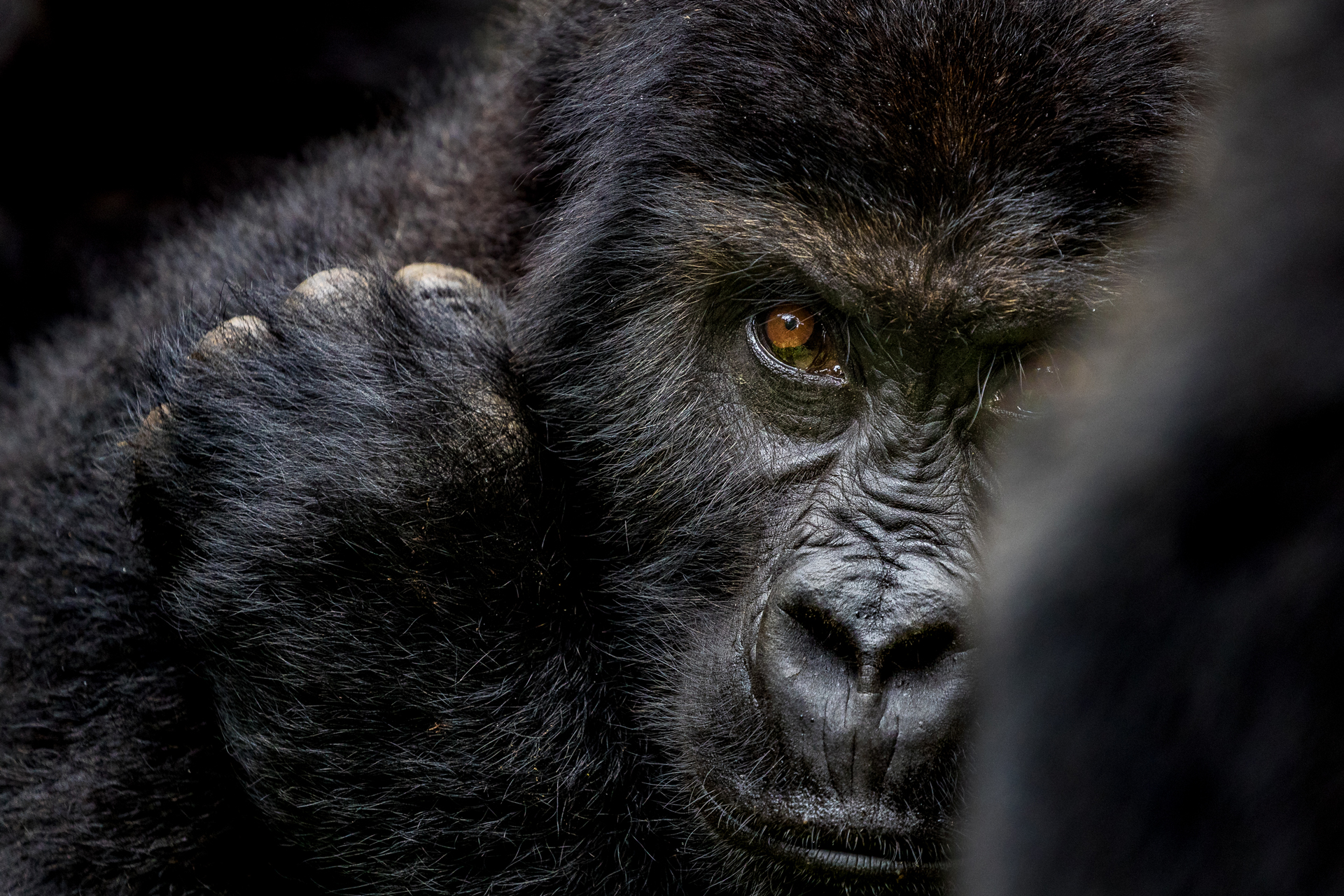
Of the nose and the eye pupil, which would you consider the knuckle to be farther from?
the nose

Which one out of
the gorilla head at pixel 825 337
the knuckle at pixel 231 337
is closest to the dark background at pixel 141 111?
the knuckle at pixel 231 337

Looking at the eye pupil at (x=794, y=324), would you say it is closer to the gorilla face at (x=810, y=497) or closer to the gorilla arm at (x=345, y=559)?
the gorilla face at (x=810, y=497)

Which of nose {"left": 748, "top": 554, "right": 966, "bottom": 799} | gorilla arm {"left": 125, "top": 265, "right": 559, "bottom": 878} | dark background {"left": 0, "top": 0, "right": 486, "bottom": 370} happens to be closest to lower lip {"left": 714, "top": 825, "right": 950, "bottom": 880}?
nose {"left": 748, "top": 554, "right": 966, "bottom": 799}

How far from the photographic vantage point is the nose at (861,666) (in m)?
2.06

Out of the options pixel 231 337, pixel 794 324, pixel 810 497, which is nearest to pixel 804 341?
pixel 794 324

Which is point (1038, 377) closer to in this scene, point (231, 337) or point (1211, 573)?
point (1211, 573)

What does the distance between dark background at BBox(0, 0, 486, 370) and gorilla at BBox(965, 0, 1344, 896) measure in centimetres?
387

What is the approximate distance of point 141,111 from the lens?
15.2ft

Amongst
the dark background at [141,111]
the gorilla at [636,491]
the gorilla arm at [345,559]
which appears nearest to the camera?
the gorilla at [636,491]

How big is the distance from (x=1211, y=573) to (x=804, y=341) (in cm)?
159

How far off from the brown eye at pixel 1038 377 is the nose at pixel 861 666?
36 centimetres

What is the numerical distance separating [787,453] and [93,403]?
78.8 inches

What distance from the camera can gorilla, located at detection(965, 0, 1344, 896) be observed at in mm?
882

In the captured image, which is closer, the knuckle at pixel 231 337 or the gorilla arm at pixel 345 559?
the gorilla arm at pixel 345 559
